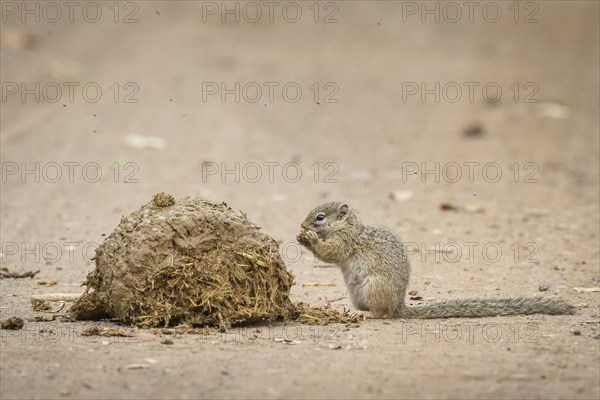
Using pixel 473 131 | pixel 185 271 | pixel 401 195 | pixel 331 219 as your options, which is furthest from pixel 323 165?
pixel 185 271

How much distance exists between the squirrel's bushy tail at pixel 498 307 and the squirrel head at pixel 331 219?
1117mm

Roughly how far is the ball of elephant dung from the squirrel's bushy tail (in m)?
1.48

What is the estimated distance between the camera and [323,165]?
56.9ft

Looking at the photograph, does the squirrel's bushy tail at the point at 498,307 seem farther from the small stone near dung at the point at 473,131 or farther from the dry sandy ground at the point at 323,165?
the small stone near dung at the point at 473,131

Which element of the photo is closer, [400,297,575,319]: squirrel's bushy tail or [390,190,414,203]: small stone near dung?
[400,297,575,319]: squirrel's bushy tail

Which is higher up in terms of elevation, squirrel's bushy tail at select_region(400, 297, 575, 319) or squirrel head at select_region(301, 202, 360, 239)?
squirrel head at select_region(301, 202, 360, 239)

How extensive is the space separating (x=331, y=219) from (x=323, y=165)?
27.0ft

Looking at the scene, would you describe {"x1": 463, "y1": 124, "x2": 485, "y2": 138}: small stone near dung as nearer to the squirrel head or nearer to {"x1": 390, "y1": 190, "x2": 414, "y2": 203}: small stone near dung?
{"x1": 390, "y1": 190, "x2": 414, "y2": 203}: small stone near dung

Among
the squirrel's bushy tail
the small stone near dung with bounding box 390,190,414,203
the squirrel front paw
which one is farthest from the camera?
the small stone near dung with bounding box 390,190,414,203

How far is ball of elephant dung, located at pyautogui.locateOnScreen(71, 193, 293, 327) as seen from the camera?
795 centimetres

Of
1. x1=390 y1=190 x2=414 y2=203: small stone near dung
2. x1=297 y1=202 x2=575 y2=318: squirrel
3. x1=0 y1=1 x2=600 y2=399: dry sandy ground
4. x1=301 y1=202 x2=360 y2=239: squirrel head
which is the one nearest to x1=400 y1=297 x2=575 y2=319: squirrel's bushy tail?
x1=297 y1=202 x2=575 y2=318: squirrel

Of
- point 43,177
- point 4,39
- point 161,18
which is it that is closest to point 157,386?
point 43,177

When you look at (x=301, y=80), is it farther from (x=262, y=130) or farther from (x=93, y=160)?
(x=93, y=160)

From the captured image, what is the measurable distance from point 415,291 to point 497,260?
5.97 feet
